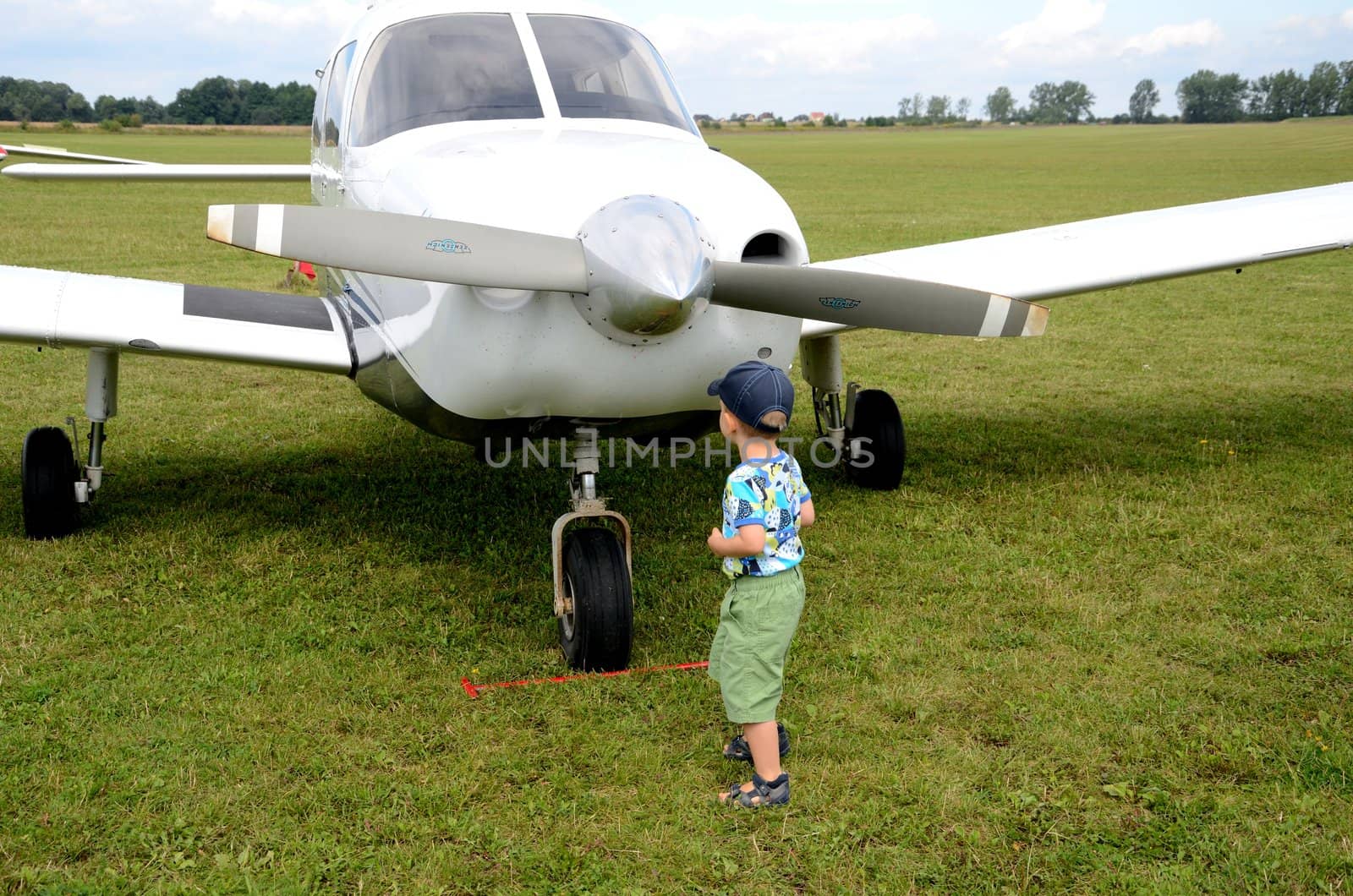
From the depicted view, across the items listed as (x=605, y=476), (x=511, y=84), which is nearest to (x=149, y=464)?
(x=605, y=476)

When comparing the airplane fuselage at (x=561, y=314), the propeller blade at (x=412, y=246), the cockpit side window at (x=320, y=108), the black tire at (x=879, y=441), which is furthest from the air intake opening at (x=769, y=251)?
the cockpit side window at (x=320, y=108)

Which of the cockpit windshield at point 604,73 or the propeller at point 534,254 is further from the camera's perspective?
the cockpit windshield at point 604,73

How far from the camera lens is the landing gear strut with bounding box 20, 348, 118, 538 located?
5.37 m

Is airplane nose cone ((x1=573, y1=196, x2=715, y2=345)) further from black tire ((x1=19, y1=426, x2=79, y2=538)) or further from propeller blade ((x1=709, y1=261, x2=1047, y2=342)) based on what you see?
black tire ((x1=19, y1=426, x2=79, y2=538))

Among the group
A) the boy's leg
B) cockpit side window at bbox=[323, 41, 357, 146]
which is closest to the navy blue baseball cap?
the boy's leg

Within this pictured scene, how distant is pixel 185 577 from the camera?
5.05m

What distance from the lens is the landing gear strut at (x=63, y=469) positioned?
537 cm

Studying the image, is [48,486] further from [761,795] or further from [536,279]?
[761,795]

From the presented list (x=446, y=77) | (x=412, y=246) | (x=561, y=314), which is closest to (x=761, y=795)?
(x=561, y=314)

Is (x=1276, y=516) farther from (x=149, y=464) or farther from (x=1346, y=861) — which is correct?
(x=149, y=464)

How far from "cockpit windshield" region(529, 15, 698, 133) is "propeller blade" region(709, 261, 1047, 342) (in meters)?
1.50

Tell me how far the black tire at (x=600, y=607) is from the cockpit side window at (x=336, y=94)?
2707mm

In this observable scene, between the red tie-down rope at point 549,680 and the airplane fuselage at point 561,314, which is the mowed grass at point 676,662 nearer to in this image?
the red tie-down rope at point 549,680

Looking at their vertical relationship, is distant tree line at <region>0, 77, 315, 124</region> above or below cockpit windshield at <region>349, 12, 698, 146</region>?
above
